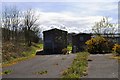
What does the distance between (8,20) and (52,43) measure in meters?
12.3

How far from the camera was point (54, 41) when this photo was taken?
5931 centimetres

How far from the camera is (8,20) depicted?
49.9 m

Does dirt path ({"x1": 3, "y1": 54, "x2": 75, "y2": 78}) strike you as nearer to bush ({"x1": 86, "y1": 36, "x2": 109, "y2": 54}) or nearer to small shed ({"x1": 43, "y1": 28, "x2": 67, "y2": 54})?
bush ({"x1": 86, "y1": 36, "x2": 109, "y2": 54})

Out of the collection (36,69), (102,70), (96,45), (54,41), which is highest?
(54,41)

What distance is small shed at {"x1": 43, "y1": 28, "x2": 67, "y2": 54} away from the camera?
58.8 meters

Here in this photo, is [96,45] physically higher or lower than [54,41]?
lower

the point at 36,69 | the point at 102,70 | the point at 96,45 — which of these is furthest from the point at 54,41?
the point at 102,70

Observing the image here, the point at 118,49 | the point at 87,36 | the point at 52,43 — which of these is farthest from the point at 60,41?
the point at 118,49

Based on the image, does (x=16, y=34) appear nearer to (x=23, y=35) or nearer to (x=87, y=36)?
(x=23, y=35)

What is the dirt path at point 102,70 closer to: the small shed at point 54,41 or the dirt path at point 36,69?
the dirt path at point 36,69

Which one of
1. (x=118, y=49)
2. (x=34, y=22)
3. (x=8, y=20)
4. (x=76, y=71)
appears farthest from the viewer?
(x=34, y=22)

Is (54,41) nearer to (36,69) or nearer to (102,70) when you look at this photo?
(36,69)

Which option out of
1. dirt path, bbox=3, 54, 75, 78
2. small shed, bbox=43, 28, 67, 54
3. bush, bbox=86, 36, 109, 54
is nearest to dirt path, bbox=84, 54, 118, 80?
dirt path, bbox=3, 54, 75, 78

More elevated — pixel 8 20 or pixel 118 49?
pixel 8 20
